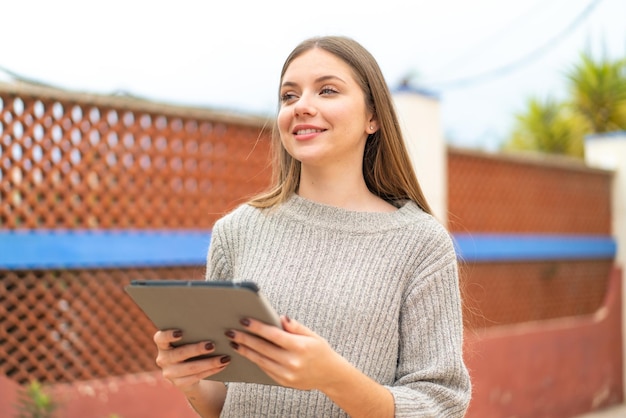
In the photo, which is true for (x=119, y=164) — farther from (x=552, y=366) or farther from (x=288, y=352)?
(x=552, y=366)

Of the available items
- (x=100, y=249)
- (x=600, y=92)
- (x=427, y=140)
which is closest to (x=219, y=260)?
(x=100, y=249)

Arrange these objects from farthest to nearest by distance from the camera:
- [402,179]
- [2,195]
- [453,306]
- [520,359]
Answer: [520,359] < [2,195] < [402,179] < [453,306]

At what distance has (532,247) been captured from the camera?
26.0ft

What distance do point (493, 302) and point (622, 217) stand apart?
8.33 feet

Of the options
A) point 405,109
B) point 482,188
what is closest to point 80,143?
point 405,109

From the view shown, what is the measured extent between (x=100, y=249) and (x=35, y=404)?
88cm

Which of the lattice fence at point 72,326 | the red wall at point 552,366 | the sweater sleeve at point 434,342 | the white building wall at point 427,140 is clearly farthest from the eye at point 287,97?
the red wall at point 552,366

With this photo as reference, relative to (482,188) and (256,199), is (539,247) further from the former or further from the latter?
(256,199)

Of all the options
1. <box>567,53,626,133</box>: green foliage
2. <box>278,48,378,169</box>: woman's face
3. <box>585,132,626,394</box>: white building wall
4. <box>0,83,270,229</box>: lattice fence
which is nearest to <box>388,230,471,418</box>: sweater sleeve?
<box>278,48,378,169</box>: woman's face

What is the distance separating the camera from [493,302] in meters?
7.38

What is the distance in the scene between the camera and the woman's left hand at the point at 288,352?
1.35 meters

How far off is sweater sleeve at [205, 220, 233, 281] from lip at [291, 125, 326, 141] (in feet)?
0.96

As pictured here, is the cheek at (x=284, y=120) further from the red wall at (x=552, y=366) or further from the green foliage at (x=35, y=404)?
the red wall at (x=552, y=366)

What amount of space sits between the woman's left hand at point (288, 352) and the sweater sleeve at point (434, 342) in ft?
0.88
